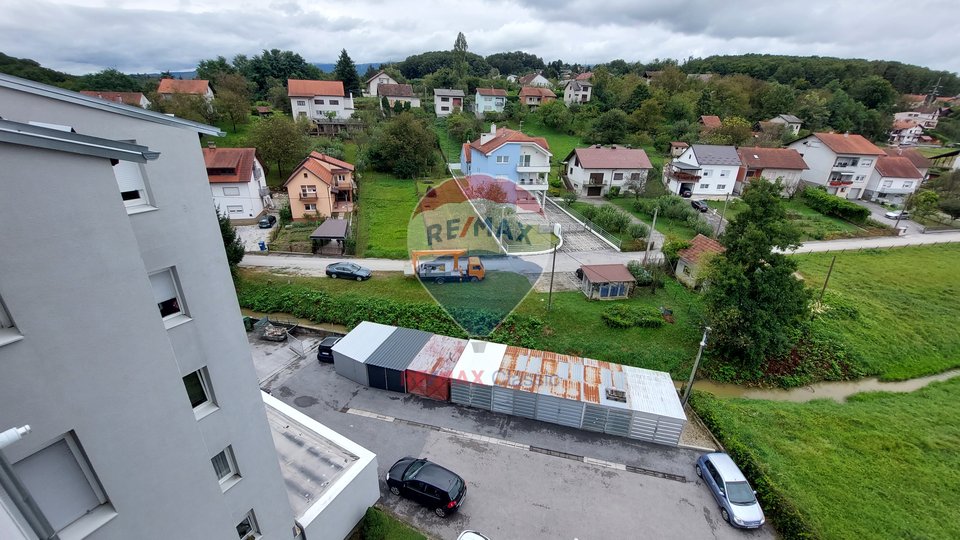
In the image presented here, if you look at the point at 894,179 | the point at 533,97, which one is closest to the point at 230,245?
the point at 894,179

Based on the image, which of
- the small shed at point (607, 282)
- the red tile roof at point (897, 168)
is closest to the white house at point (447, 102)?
the small shed at point (607, 282)

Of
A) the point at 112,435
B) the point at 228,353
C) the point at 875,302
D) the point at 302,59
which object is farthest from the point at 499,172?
the point at 302,59

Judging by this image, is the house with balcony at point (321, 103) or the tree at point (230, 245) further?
the house with balcony at point (321, 103)

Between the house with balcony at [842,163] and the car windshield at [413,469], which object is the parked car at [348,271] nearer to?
the car windshield at [413,469]

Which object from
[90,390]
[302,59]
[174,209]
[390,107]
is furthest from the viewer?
[302,59]

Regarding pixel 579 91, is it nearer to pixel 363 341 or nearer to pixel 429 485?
pixel 363 341

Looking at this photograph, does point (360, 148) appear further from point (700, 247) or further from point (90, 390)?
point (90, 390)
